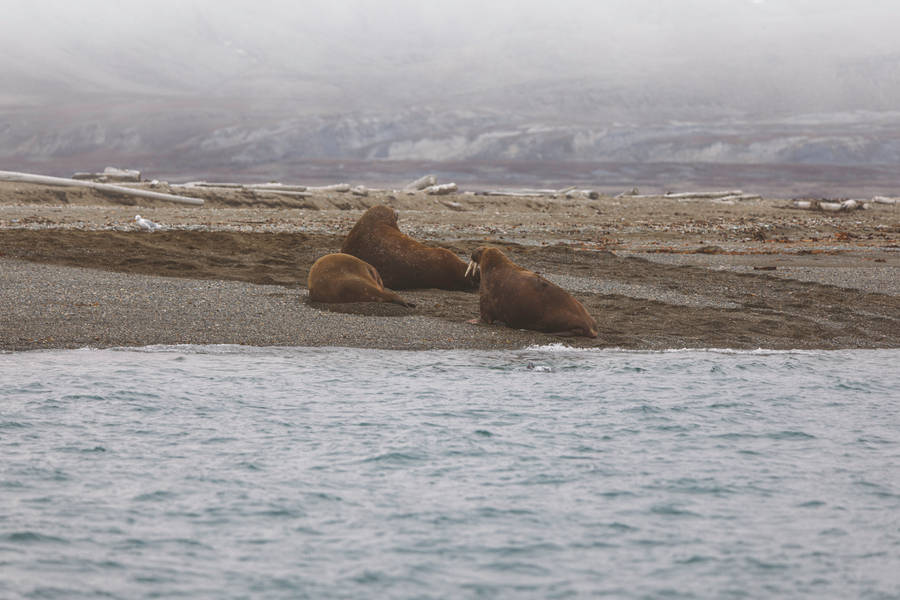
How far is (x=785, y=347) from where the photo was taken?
12.1 m

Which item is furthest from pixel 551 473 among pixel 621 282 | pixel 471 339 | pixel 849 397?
pixel 621 282

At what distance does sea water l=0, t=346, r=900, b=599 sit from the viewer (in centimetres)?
530

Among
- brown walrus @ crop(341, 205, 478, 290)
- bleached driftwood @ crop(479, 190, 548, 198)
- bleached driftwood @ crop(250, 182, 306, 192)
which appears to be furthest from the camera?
bleached driftwood @ crop(479, 190, 548, 198)

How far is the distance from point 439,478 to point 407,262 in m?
8.77

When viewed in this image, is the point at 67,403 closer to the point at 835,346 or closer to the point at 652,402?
the point at 652,402

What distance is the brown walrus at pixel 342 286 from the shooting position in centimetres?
1352

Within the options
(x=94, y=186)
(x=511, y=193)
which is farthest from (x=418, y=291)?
(x=511, y=193)

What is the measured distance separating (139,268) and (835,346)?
1089 centimetres

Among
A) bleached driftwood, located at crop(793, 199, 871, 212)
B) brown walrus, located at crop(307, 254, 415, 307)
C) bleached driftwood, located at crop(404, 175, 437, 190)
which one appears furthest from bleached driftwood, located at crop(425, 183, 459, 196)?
brown walrus, located at crop(307, 254, 415, 307)

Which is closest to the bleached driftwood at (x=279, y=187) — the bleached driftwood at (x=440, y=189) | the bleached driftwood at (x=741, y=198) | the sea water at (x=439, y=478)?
the bleached driftwood at (x=440, y=189)

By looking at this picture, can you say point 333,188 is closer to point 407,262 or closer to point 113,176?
point 113,176

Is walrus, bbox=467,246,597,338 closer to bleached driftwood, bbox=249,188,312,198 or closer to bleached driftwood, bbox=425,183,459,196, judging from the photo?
bleached driftwood, bbox=249,188,312,198

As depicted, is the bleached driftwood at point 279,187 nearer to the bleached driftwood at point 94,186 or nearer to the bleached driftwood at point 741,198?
the bleached driftwood at point 94,186

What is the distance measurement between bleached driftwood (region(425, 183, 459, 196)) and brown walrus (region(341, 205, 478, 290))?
29.3m
